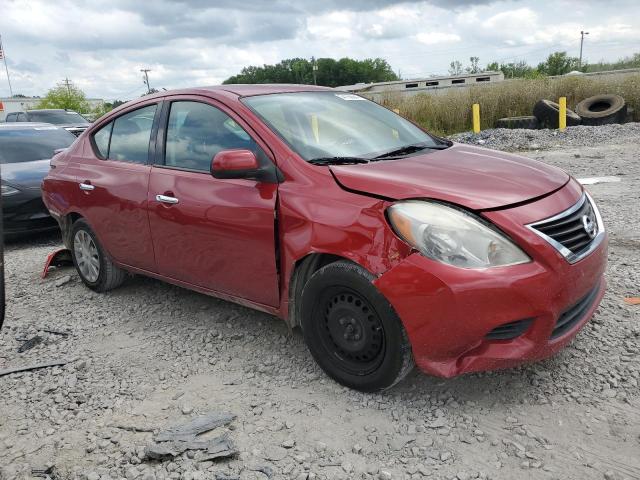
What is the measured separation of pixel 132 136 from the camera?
433cm

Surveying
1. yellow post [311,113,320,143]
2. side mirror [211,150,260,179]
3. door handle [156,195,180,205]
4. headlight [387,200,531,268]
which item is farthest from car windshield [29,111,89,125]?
headlight [387,200,531,268]

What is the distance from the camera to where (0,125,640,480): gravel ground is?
2494 millimetres

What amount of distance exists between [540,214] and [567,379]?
3.17 feet

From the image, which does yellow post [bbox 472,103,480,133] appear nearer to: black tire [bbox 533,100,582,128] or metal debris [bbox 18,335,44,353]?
black tire [bbox 533,100,582,128]

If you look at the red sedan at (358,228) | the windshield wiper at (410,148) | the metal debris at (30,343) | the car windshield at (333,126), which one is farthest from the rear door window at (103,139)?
the windshield wiper at (410,148)

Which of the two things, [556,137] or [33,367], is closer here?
[33,367]

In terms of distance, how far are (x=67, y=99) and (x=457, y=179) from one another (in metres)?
56.8

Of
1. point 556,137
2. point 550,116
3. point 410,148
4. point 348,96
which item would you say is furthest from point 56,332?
point 550,116

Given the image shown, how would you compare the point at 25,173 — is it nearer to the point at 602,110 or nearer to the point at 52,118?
the point at 52,118

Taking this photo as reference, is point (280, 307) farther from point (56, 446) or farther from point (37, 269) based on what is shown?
point (37, 269)

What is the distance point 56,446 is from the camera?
9.18 ft

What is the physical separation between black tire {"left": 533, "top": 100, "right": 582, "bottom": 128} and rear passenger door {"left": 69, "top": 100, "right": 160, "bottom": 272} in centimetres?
1425

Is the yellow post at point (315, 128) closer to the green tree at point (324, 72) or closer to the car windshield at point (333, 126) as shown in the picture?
the car windshield at point (333, 126)

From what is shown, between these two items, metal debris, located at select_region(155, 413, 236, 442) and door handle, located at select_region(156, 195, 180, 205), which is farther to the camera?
door handle, located at select_region(156, 195, 180, 205)
